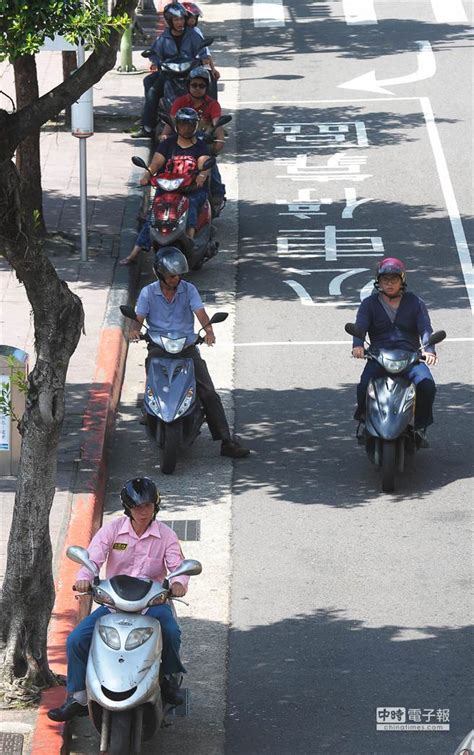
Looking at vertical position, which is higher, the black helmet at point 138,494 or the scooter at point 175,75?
the black helmet at point 138,494

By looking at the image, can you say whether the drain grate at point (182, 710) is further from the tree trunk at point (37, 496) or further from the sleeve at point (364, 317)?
the sleeve at point (364, 317)

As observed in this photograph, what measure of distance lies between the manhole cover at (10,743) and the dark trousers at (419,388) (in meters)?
4.66

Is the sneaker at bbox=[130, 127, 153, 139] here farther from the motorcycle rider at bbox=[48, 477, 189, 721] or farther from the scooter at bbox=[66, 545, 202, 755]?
the scooter at bbox=[66, 545, 202, 755]

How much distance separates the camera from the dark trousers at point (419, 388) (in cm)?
1226

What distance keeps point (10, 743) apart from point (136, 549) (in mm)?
1210

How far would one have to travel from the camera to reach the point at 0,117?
839cm

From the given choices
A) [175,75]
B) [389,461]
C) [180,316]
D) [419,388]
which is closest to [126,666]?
[389,461]

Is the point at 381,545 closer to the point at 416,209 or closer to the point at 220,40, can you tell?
the point at 416,209

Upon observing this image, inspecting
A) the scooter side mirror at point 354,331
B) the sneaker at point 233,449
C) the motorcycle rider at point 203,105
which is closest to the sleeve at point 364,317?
the scooter side mirror at point 354,331

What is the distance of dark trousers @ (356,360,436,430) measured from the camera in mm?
12258

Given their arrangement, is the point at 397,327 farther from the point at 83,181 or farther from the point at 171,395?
the point at 83,181

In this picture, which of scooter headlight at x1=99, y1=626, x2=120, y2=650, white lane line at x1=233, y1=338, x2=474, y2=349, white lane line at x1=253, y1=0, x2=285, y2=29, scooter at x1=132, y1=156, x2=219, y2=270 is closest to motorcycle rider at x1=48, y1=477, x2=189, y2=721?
scooter headlight at x1=99, y1=626, x2=120, y2=650

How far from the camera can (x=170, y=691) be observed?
850cm

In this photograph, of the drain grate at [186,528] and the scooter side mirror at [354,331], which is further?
the scooter side mirror at [354,331]
